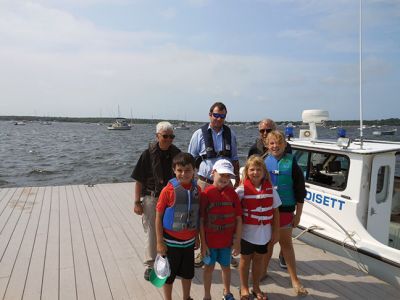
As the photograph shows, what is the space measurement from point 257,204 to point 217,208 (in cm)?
41

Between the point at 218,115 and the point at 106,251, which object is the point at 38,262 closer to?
the point at 106,251

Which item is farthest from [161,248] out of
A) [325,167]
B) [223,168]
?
[325,167]

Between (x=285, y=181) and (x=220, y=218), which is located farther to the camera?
(x=285, y=181)

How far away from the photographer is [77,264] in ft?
14.4

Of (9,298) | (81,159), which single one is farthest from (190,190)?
(81,159)

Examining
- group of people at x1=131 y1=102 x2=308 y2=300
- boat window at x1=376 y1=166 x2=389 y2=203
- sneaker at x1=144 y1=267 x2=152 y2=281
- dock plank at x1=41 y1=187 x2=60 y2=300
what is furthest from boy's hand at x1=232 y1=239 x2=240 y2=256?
boat window at x1=376 y1=166 x2=389 y2=203

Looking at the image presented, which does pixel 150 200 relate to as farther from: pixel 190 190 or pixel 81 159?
pixel 81 159

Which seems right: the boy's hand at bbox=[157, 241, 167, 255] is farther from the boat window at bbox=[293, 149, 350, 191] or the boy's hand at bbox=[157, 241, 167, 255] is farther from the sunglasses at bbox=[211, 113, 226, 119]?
the boat window at bbox=[293, 149, 350, 191]

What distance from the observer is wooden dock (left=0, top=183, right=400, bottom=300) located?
3.75 meters

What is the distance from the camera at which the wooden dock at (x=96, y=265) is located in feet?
12.3

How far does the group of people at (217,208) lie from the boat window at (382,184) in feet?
6.14

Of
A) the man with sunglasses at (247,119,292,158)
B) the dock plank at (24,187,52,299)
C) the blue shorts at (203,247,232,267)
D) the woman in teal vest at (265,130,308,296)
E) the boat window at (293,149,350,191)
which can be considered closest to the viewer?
the blue shorts at (203,247,232,267)

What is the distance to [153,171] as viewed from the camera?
12.3 ft

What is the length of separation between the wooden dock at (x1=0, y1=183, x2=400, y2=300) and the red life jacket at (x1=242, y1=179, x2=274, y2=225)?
3.17ft
